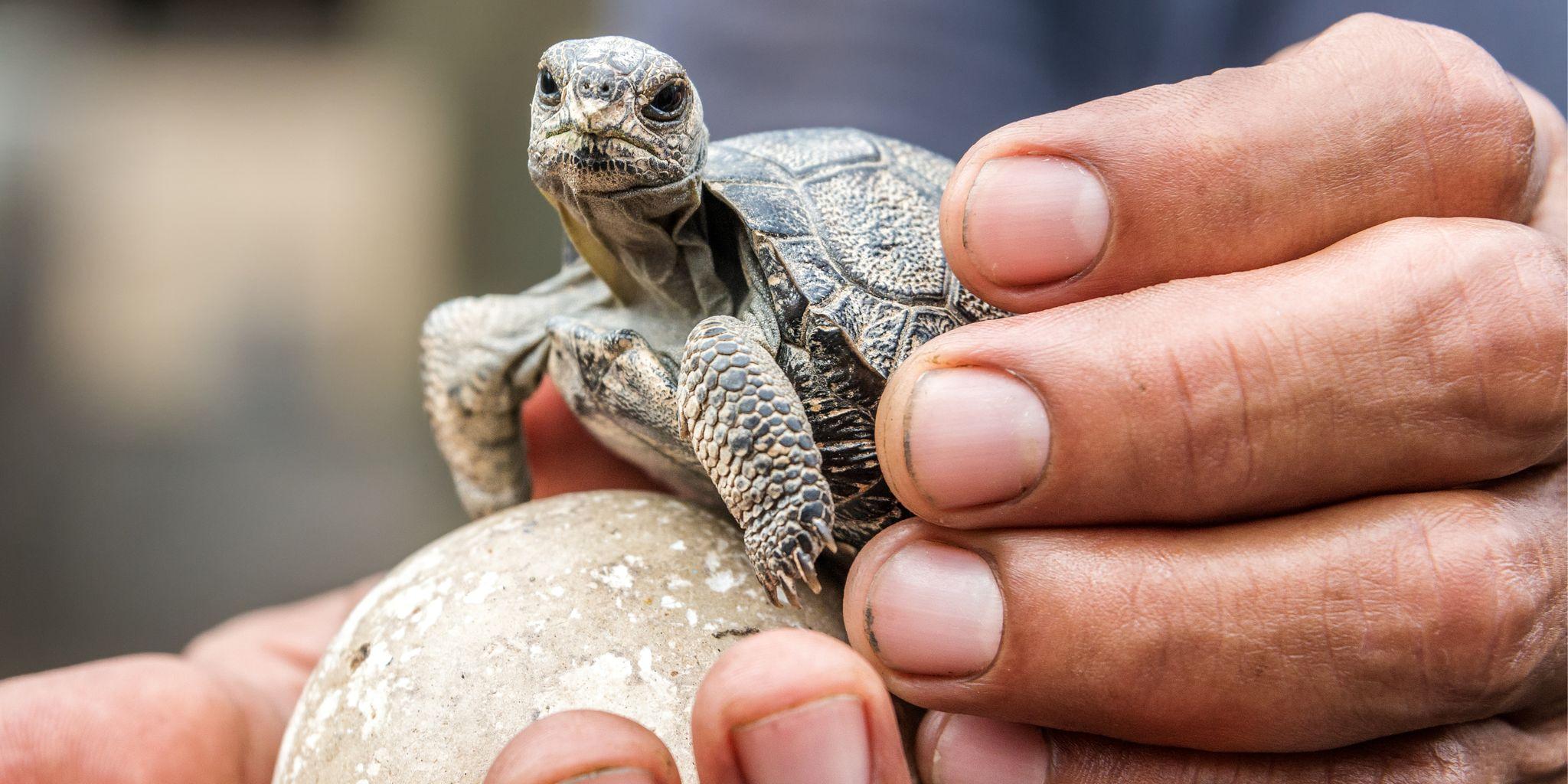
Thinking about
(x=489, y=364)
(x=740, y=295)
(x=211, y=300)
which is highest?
(x=740, y=295)

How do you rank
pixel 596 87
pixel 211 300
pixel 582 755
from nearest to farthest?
pixel 582 755 → pixel 596 87 → pixel 211 300

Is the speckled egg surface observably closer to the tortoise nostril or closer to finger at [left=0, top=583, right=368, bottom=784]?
finger at [left=0, top=583, right=368, bottom=784]

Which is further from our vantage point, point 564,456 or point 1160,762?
point 564,456

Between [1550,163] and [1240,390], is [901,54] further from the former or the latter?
[1240,390]

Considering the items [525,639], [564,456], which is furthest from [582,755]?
[564,456]

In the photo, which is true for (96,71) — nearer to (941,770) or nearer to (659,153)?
(659,153)

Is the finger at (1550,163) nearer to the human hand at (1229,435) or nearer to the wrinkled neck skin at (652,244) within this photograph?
the human hand at (1229,435)

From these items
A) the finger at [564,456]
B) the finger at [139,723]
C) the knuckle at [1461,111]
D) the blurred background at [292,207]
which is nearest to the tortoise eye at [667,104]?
the blurred background at [292,207]
